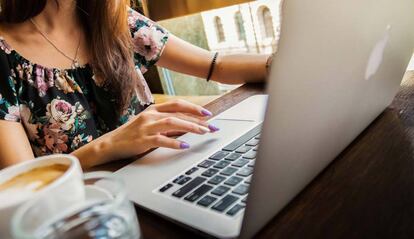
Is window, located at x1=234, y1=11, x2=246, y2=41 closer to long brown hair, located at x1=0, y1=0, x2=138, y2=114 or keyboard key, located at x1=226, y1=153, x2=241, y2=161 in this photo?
long brown hair, located at x1=0, y1=0, x2=138, y2=114

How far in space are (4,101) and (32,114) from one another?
2.6 inches

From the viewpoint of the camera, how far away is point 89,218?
0.30 m

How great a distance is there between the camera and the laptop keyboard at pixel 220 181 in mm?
337

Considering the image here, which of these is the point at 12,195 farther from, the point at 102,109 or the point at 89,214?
the point at 102,109

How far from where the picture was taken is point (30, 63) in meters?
0.83

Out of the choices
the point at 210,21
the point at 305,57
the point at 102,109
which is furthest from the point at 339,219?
the point at 210,21

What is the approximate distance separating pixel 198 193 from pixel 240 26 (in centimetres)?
180

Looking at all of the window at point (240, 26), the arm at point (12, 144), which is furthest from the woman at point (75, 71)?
the window at point (240, 26)

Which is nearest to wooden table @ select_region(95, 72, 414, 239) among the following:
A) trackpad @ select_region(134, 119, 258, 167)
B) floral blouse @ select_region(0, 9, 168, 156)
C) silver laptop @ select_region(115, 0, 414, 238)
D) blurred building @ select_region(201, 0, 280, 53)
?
silver laptop @ select_region(115, 0, 414, 238)

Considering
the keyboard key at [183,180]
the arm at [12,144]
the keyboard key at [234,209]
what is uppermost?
the keyboard key at [234,209]

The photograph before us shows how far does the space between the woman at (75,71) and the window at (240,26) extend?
3.30 ft

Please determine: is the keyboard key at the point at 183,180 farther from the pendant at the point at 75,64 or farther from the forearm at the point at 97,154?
the pendant at the point at 75,64

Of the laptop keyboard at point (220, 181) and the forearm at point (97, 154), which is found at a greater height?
the laptop keyboard at point (220, 181)

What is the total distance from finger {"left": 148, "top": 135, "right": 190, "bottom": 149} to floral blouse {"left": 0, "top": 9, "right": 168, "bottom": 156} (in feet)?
1.23
